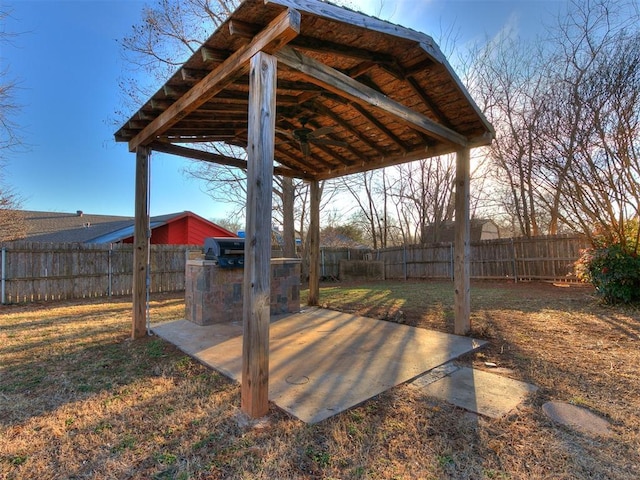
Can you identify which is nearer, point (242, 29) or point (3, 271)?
point (242, 29)

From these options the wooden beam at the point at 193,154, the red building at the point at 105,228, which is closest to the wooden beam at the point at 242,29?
the wooden beam at the point at 193,154

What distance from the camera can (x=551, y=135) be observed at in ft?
21.3

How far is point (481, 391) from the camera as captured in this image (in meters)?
2.53

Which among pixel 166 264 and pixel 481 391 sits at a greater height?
pixel 166 264

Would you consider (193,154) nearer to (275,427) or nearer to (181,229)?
(275,427)

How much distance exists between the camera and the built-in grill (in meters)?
4.69

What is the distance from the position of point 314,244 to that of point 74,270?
6796 millimetres

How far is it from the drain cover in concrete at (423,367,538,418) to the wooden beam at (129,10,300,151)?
2812mm

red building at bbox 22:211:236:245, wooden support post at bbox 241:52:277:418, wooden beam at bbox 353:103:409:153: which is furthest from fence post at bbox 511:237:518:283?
red building at bbox 22:211:236:245

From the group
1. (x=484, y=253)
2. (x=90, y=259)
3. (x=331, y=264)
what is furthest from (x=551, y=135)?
(x=90, y=259)

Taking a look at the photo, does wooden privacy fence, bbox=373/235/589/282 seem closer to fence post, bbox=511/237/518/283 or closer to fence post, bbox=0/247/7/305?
fence post, bbox=511/237/518/283

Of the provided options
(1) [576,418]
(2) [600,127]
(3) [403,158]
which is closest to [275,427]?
(1) [576,418]

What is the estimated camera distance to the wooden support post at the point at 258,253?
2.17 m

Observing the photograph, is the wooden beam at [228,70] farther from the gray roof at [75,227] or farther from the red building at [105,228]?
the red building at [105,228]
